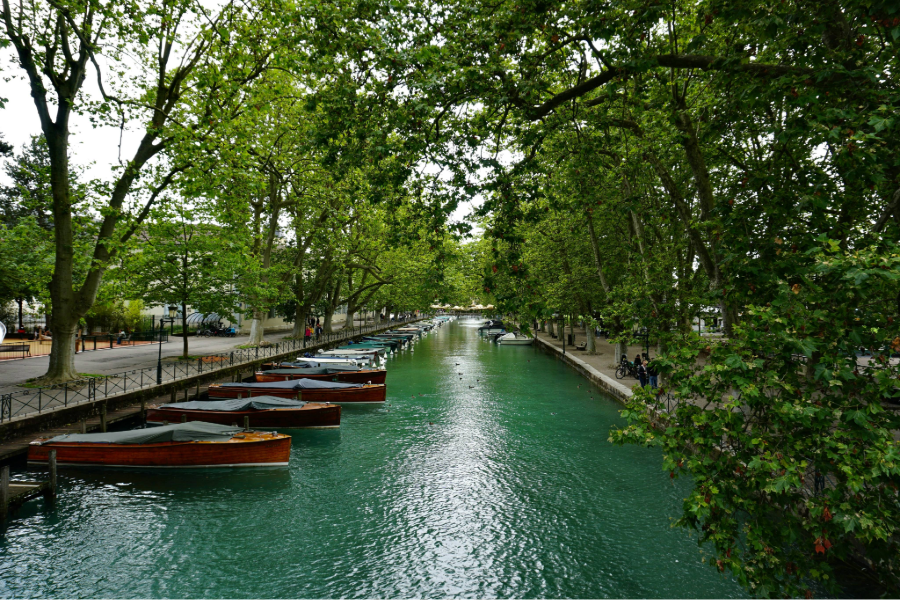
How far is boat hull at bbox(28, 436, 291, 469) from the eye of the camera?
12820mm

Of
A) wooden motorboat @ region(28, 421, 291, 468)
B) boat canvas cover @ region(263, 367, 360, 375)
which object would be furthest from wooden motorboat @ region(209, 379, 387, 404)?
wooden motorboat @ region(28, 421, 291, 468)

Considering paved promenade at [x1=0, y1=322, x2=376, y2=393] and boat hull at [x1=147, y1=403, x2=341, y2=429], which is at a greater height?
paved promenade at [x1=0, y1=322, x2=376, y2=393]

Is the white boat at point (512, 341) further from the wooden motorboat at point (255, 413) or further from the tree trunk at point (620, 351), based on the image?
the wooden motorboat at point (255, 413)

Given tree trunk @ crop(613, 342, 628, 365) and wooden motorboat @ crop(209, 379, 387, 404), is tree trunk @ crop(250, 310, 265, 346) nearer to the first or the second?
wooden motorboat @ crop(209, 379, 387, 404)

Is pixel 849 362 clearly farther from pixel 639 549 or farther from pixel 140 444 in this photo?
pixel 140 444

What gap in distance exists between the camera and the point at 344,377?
24.7 metres

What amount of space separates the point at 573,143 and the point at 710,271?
178 inches

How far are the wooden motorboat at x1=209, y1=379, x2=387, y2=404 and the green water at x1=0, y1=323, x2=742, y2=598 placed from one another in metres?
4.49

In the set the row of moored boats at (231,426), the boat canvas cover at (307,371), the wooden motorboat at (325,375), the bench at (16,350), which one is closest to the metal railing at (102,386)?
the row of moored boats at (231,426)

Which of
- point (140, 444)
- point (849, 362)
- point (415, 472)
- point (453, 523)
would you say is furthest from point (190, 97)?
point (849, 362)

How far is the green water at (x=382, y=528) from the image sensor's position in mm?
8117

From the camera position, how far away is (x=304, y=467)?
14.0 meters

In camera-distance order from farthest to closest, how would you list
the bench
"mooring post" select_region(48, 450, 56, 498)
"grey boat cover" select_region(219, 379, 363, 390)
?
the bench, "grey boat cover" select_region(219, 379, 363, 390), "mooring post" select_region(48, 450, 56, 498)

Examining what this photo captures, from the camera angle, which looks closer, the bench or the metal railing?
the metal railing
